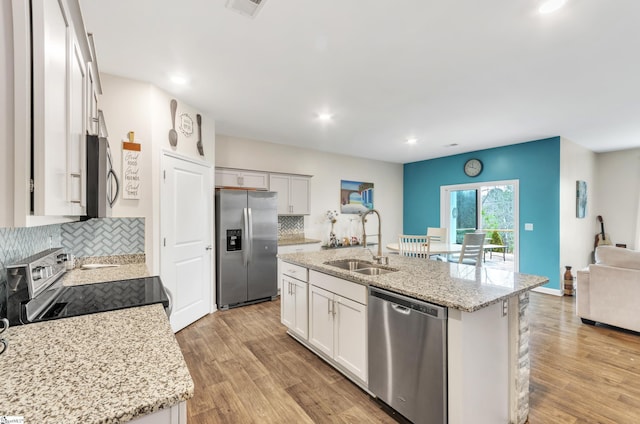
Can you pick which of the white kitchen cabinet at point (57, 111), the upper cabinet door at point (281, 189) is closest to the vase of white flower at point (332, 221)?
the upper cabinet door at point (281, 189)

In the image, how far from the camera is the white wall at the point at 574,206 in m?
4.60

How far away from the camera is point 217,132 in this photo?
4.44m

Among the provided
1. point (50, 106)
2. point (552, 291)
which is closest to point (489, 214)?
point (552, 291)

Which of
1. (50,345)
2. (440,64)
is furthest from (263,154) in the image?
(50,345)

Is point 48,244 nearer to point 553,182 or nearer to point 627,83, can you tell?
point 627,83

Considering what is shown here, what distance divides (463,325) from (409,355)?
1.38ft

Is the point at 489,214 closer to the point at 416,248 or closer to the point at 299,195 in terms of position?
the point at 416,248

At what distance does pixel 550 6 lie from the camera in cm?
172

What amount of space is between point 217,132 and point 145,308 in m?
3.58

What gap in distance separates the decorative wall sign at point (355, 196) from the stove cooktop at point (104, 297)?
4.51 m

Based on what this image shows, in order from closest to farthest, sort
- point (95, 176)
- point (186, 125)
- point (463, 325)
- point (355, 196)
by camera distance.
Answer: point (95, 176) < point (463, 325) < point (186, 125) < point (355, 196)

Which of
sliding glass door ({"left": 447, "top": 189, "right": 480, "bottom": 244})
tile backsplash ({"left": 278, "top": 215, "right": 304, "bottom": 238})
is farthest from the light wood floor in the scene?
sliding glass door ({"left": 447, "top": 189, "right": 480, "bottom": 244})

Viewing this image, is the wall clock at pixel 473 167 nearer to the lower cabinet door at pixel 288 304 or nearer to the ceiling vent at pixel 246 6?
the lower cabinet door at pixel 288 304

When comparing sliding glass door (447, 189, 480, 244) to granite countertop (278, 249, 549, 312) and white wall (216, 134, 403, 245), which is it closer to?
white wall (216, 134, 403, 245)
